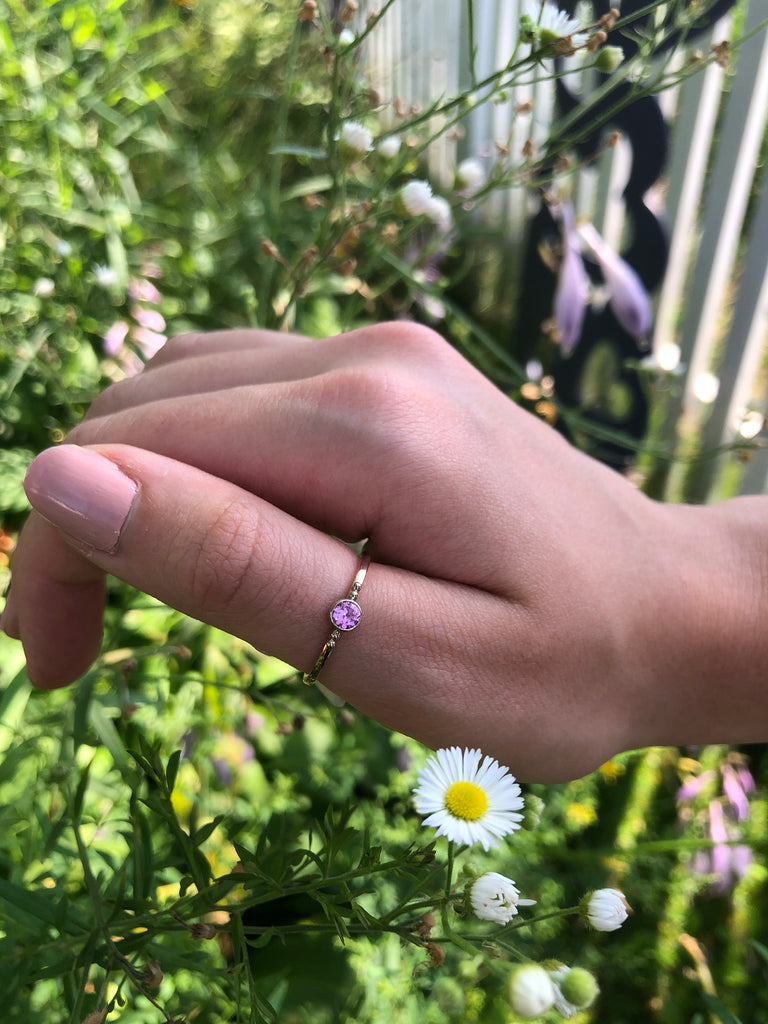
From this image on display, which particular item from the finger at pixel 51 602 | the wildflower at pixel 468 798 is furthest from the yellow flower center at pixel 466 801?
the finger at pixel 51 602

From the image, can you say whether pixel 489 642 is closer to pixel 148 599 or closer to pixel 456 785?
pixel 456 785

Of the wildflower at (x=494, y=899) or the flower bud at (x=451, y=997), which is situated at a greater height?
the wildflower at (x=494, y=899)

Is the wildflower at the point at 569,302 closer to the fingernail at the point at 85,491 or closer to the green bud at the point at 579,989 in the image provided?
the fingernail at the point at 85,491

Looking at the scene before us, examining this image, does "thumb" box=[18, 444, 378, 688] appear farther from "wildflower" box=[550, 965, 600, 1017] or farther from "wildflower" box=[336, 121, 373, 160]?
"wildflower" box=[336, 121, 373, 160]

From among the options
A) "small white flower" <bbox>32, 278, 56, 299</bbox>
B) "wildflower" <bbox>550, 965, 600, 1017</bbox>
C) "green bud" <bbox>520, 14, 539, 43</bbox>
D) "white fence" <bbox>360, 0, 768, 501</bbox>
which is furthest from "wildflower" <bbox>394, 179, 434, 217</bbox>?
"wildflower" <bbox>550, 965, 600, 1017</bbox>

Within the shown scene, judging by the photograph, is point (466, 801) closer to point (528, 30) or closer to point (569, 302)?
point (528, 30)

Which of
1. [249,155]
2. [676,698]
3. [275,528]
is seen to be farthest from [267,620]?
[249,155]
